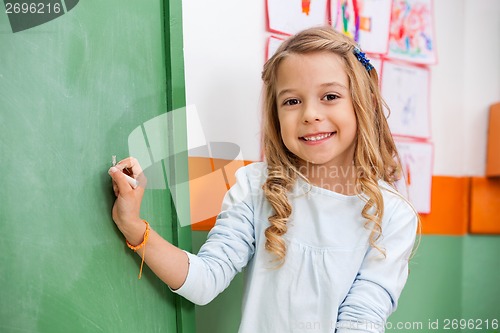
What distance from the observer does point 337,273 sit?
1.08 m

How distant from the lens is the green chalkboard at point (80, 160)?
813mm

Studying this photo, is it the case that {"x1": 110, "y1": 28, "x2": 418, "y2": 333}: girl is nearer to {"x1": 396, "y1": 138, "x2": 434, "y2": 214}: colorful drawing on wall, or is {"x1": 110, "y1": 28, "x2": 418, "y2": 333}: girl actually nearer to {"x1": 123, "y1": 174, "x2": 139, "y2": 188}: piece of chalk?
{"x1": 123, "y1": 174, "x2": 139, "y2": 188}: piece of chalk

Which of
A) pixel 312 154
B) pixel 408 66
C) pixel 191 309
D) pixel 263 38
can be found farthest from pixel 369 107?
pixel 191 309

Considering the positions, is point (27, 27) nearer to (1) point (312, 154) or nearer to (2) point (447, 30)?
(1) point (312, 154)

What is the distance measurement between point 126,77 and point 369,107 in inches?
19.8

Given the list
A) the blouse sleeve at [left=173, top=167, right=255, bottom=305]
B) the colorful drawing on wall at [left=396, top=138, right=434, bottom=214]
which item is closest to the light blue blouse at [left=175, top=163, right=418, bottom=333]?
the blouse sleeve at [left=173, top=167, right=255, bottom=305]

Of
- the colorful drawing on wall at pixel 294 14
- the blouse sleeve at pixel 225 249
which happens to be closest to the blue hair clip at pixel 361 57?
the colorful drawing on wall at pixel 294 14

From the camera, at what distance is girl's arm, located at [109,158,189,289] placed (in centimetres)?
93

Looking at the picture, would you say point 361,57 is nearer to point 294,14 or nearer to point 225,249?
point 294,14

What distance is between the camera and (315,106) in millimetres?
1093

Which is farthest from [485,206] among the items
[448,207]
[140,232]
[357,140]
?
[140,232]

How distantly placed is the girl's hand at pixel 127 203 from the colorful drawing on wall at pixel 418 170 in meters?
0.82

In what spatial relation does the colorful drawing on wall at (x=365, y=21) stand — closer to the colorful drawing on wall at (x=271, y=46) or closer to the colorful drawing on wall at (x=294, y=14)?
the colorful drawing on wall at (x=294, y=14)

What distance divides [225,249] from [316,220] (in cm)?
20
